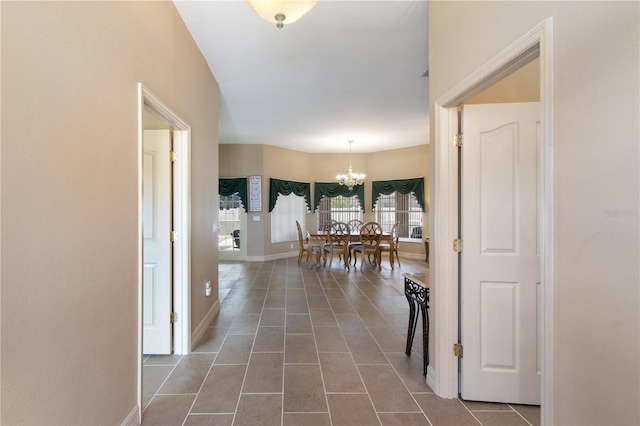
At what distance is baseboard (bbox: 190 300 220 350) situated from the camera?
2396 millimetres

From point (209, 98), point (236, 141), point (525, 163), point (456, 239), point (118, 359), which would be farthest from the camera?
point (236, 141)

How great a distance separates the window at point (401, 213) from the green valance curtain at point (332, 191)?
0.58 m

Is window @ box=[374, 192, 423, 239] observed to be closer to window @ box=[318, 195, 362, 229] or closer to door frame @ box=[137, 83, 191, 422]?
window @ box=[318, 195, 362, 229]

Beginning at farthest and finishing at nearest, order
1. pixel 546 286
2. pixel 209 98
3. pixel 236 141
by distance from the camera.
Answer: pixel 236 141, pixel 209 98, pixel 546 286

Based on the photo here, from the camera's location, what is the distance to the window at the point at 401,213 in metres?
7.14

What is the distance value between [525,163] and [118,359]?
2577 mm

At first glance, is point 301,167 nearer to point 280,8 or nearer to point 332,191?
point 332,191

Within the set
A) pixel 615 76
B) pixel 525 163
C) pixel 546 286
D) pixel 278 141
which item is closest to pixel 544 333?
pixel 546 286

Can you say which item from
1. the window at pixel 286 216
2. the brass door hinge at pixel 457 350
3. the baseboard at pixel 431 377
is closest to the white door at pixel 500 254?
the brass door hinge at pixel 457 350

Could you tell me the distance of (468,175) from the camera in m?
1.68

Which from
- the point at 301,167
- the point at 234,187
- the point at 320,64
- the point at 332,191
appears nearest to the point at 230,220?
the point at 234,187

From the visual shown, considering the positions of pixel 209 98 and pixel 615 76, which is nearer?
pixel 615 76

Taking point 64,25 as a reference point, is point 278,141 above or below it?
above

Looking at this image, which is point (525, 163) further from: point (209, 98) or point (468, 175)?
point (209, 98)
